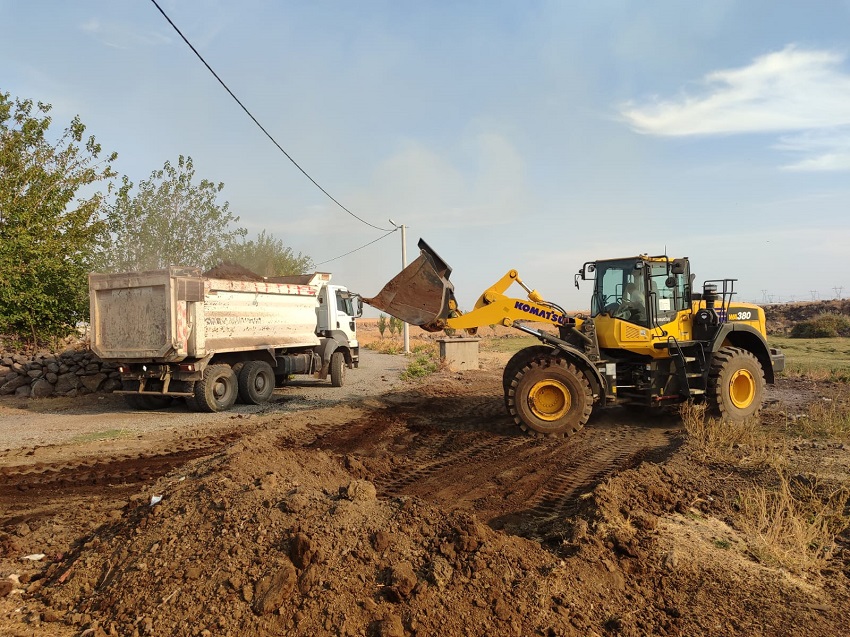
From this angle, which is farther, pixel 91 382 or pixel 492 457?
pixel 91 382

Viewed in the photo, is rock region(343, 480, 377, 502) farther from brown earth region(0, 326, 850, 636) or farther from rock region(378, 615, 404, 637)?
rock region(378, 615, 404, 637)

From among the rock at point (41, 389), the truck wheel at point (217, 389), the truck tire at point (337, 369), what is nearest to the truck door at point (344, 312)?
the truck tire at point (337, 369)

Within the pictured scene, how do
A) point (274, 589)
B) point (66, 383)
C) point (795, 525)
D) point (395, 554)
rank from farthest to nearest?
point (66, 383) < point (795, 525) < point (395, 554) < point (274, 589)

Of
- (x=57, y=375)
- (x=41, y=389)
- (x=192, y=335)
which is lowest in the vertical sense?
(x=41, y=389)

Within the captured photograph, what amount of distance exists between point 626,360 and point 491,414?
274 cm

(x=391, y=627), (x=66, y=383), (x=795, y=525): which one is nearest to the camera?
(x=391, y=627)

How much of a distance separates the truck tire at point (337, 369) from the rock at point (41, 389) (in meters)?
6.70

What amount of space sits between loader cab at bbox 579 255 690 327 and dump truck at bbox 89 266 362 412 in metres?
7.23

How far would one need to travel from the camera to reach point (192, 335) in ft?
37.9

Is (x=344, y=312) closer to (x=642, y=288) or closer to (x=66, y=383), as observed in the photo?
(x=66, y=383)

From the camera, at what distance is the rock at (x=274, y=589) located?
11.8 feet

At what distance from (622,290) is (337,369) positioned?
28.8 feet

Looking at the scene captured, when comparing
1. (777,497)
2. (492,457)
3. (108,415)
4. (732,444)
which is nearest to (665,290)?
(732,444)

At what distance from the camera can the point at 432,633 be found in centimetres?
340
